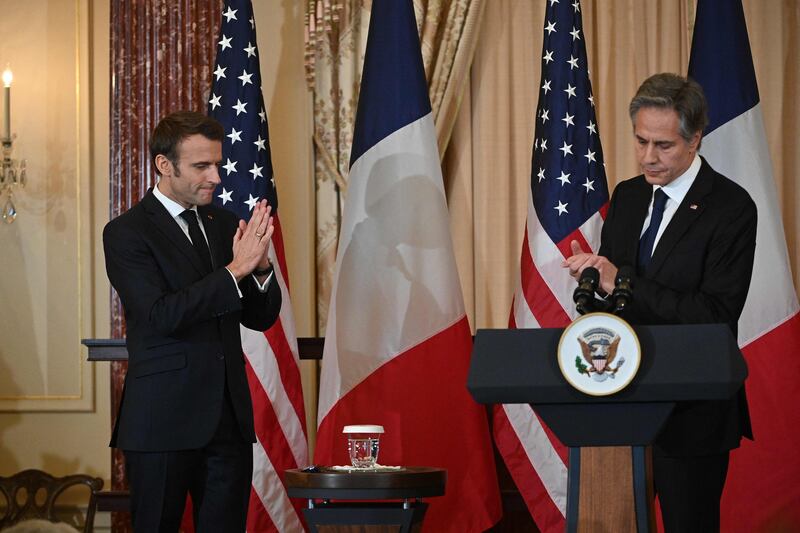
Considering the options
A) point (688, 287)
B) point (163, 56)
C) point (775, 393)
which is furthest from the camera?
point (163, 56)

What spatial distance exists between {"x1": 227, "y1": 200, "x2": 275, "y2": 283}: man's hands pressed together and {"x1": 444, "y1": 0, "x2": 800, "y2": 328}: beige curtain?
2459mm

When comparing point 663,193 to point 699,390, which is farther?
point 663,193

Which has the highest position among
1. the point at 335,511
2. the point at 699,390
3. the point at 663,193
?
the point at 663,193

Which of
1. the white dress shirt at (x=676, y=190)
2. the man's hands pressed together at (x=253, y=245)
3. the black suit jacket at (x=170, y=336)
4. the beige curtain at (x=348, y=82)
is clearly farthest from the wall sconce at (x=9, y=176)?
the white dress shirt at (x=676, y=190)

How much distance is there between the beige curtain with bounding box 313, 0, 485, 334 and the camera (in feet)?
17.2

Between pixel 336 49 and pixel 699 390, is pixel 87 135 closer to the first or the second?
pixel 336 49

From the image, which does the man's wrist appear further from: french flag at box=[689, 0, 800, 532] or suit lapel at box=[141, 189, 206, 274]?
french flag at box=[689, 0, 800, 532]

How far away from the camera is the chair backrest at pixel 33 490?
5098 mm

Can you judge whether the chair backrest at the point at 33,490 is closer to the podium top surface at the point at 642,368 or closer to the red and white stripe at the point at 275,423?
the red and white stripe at the point at 275,423

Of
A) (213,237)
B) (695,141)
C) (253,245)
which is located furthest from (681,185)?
(213,237)

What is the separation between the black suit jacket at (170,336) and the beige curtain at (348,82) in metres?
2.23

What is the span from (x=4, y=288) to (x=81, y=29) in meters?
1.36

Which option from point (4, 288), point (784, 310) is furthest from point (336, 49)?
point (784, 310)

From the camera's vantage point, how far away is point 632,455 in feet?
7.34
